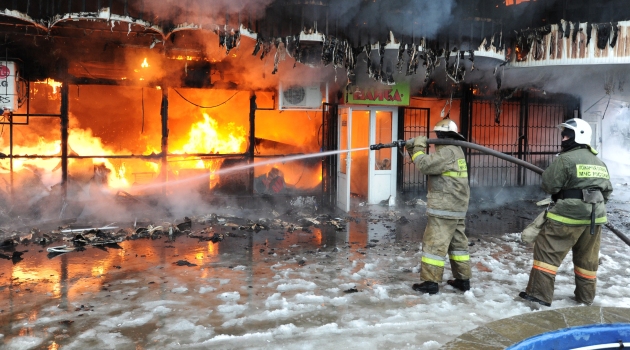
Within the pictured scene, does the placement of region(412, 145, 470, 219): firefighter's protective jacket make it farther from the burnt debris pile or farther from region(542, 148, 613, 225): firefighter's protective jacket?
the burnt debris pile

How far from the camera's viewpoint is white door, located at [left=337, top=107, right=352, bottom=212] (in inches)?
439

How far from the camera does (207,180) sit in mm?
11188

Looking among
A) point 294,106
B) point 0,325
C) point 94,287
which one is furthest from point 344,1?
point 0,325

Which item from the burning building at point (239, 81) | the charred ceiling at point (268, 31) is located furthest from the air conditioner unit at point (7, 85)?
the charred ceiling at point (268, 31)

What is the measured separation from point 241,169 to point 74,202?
352cm

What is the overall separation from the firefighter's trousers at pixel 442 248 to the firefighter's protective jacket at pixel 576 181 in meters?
1.02

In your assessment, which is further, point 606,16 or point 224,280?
point 606,16

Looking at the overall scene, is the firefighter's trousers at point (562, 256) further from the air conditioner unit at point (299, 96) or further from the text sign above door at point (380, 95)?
the air conditioner unit at point (299, 96)

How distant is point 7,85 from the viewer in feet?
30.0

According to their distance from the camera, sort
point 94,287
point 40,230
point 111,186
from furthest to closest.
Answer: point 111,186 → point 40,230 → point 94,287

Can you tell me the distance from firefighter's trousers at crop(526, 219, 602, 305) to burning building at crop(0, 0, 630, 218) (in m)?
5.60

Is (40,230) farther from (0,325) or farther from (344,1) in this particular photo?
(344,1)

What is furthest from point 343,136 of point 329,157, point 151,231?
point 151,231

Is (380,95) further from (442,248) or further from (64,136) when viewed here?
(64,136)
